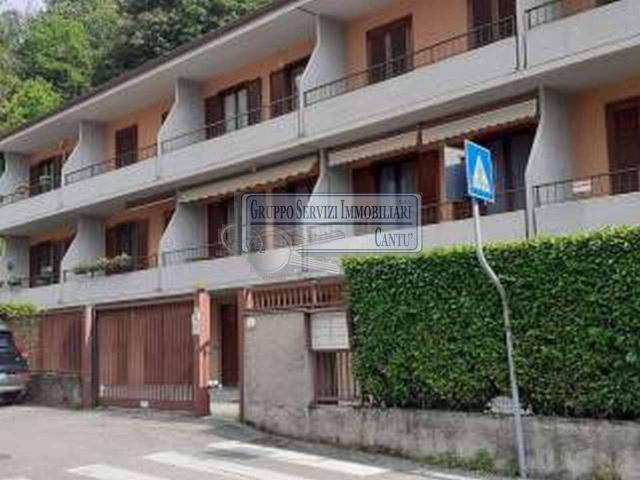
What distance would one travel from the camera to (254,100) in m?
27.6

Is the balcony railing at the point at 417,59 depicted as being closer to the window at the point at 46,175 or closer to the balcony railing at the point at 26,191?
the window at the point at 46,175

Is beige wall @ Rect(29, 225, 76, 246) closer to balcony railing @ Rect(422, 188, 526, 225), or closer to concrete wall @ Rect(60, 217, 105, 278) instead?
concrete wall @ Rect(60, 217, 105, 278)

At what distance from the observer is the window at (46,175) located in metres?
37.9

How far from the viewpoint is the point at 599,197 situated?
17.2 metres

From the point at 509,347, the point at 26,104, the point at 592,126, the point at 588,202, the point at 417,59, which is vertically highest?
the point at 26,104

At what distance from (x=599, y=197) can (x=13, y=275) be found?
28.5m

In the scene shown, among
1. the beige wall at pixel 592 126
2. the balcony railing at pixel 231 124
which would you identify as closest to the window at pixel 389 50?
the balcony railing at pixel 231 124

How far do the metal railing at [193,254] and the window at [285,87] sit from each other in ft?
14.6

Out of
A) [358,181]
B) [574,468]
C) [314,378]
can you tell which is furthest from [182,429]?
[358,181]

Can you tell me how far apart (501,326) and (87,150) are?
24.7m

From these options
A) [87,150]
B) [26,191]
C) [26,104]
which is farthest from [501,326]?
[26,104]

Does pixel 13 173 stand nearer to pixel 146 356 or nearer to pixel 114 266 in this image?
pixel 114 266

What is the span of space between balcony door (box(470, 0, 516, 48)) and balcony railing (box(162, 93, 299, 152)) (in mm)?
6377

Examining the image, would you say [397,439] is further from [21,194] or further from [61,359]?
[21,194]
